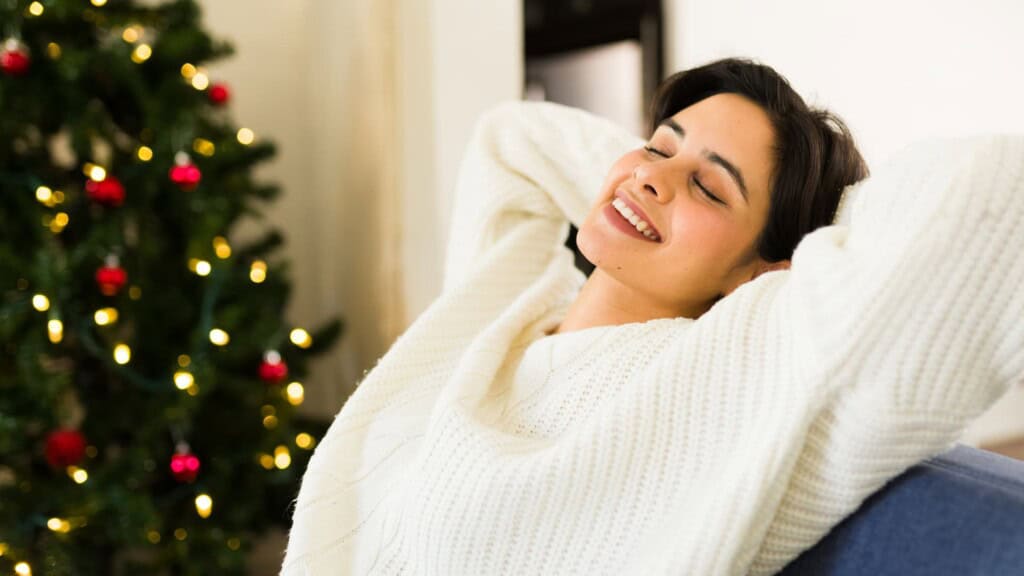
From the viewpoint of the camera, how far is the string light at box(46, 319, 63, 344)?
190 centimetres

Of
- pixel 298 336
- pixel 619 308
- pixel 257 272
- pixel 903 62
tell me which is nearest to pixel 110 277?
pixel 257 272

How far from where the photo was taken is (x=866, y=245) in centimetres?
83

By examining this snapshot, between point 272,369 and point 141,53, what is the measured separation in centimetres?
78

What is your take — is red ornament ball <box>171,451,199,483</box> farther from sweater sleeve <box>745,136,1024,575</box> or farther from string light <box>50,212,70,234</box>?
sweater sleeve <box>745,136,1024,575</box>

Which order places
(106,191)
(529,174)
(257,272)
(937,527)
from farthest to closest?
(257,272) < (106,191) < (529,174) < (937,527)

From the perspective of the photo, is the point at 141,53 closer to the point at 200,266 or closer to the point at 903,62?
the point at 200,266

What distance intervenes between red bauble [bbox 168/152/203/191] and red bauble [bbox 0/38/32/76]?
351 millimetres

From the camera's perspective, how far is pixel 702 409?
2.99ft

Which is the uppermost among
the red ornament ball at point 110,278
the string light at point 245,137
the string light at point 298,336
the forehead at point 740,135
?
the forehead at point 740,135

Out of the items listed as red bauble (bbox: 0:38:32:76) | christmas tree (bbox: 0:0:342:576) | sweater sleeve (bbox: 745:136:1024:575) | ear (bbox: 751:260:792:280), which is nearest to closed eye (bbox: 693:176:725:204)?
ear (bbox: 751:260:792:280)

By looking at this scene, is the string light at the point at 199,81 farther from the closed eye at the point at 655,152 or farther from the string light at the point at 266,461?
the closed eye at the point at 655,152

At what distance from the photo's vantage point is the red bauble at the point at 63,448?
1.93 meters

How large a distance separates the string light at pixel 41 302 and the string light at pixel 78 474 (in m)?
0.36

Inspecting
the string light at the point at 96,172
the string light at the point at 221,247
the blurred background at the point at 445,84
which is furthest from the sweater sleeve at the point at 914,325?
the string light at the point at 96,172
